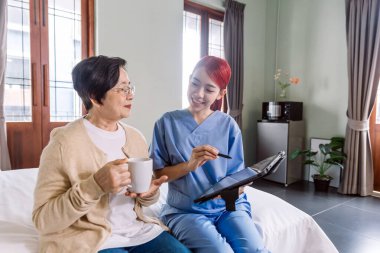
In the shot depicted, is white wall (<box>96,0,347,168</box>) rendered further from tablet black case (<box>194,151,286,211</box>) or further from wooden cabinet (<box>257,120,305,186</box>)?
tablet black case (<box>194,151,286,211</box>)

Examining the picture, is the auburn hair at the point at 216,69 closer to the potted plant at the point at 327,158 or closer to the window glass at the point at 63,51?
the window glass at the point at 63,51

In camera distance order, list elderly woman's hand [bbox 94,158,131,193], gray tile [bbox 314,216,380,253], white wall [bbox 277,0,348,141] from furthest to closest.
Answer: white wall [bbox 277,0,348,141], gray tile [bbox 314,216,380,253], elderly woman's hand [bbox 94,158,131,193]

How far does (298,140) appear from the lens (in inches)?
158

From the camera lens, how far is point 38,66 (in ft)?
9.12

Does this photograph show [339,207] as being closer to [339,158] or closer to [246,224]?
[339,158]

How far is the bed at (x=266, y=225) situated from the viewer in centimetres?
101

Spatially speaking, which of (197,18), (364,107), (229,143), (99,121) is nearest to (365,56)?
(364,107)

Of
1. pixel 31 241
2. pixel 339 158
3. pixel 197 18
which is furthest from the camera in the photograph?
pixel 197 18

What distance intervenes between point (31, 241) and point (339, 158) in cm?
350

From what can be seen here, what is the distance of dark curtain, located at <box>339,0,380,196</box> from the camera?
3.27 metres

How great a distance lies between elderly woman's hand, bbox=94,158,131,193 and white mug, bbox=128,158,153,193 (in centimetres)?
2

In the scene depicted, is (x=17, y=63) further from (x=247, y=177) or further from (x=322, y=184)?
(x=322, y=184)

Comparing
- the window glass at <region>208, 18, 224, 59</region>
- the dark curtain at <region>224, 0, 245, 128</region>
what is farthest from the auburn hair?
the window glass at <region>208, 18, 224, 59</region>

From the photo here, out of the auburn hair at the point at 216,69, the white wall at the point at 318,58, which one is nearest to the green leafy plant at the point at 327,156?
the white wall at the point at 318,58
